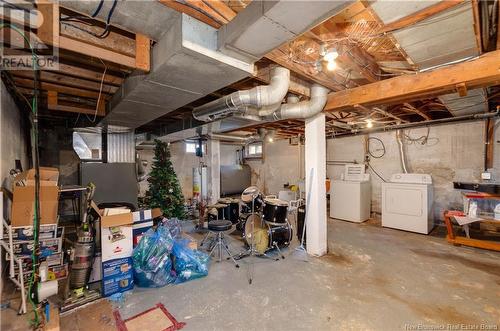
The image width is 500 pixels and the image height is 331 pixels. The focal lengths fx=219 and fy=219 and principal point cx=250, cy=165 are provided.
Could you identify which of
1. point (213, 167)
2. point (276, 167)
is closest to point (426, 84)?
point (213, 167)

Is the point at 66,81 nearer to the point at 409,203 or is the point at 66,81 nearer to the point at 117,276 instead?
the point at 117,276

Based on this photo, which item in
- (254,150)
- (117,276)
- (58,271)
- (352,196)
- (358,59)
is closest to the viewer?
(58,271)

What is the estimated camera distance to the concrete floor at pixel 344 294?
192 centimetres

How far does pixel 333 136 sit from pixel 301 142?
105 centimetres

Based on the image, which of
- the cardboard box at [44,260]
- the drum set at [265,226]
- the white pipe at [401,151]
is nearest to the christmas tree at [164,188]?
the drum set at [265,226]

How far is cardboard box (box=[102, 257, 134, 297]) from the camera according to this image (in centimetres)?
225

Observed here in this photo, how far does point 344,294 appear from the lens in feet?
7.57

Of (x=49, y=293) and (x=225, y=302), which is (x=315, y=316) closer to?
(x=225, y=302)

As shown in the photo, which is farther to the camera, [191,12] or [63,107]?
[63,107]

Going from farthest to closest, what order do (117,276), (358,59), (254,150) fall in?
(254,150), (117,276), (358,59)

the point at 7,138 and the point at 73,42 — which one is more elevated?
the point at 73,42

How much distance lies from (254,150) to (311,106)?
586 cm

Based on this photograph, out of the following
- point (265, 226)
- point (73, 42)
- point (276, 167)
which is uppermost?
point (73, 42)

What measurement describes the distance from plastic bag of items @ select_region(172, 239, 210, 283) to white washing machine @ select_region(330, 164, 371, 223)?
3798 millimetres
